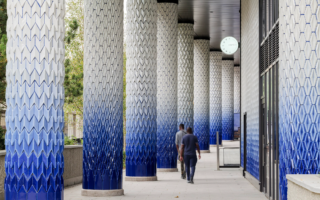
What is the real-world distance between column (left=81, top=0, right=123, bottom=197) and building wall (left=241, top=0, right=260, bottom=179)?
3.80 meters

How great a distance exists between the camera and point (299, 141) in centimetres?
713

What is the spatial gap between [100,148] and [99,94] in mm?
1282

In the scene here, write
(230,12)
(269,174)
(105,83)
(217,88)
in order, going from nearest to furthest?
(269,174) < (105,83) < (230,12) < (217,88)

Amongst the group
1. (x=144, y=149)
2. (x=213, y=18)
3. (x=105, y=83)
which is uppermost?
(x=213, y=18)

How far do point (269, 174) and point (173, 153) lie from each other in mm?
8430

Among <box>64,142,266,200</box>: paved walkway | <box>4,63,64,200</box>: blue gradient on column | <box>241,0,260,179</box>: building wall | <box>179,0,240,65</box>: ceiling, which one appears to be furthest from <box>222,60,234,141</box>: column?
<box>4,63,64,200</box>: blue gradient on column

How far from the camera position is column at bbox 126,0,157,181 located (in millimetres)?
14852

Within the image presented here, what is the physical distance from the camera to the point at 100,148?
38.5ft

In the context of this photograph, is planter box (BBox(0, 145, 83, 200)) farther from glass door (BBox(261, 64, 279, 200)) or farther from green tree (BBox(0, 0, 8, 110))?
glass door (BBox(261, 64, 279, 200))

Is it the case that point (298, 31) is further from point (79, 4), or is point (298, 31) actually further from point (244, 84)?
point (79, 4)

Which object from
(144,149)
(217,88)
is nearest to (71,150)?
(144,149)

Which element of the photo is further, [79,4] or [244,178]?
[79,4]

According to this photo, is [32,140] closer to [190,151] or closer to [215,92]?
[190,151]

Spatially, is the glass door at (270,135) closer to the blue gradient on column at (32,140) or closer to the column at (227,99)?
the blue gradient on column at (32,140)
